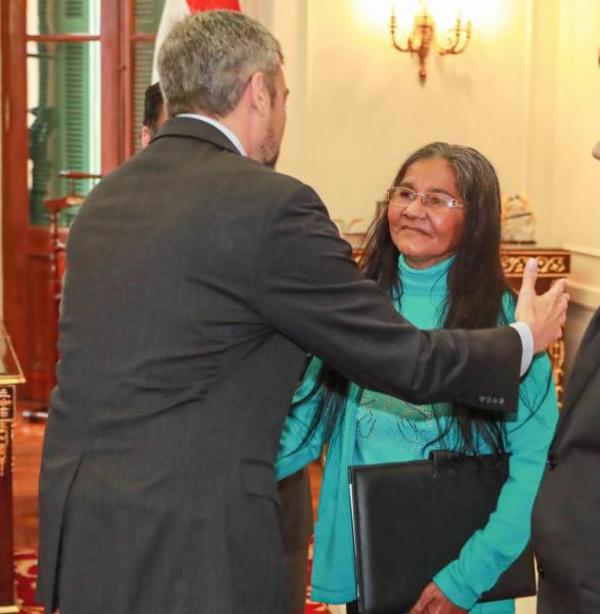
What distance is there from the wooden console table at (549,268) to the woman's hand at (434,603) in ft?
13.2

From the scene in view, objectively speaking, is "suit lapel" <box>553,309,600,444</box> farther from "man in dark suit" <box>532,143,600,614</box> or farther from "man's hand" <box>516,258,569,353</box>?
"man's hand" <box>516,258,569,353</box>

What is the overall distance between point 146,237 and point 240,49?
0.36 meters

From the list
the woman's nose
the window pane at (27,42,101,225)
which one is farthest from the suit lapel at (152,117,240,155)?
the window pane at (27,42,101,225)

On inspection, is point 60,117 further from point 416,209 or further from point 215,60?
point 215,60

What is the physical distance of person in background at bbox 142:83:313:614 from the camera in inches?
117

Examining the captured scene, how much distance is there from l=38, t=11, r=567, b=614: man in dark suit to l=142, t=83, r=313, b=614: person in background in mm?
891

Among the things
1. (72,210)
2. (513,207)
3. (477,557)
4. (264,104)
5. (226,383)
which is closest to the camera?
(226,383)

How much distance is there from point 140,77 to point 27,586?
12.9 ft

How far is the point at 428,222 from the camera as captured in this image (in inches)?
97.1

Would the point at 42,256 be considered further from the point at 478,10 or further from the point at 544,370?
the point at 544,370

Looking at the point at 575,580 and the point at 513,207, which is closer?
the point at 575,580

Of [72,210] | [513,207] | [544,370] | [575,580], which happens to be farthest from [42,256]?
[575,580]

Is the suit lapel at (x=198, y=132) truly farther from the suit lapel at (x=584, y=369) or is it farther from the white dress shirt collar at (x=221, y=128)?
the suit lapel at (x=584, y=369)

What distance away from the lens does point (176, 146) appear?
2.06m
